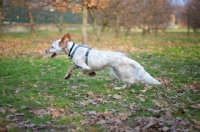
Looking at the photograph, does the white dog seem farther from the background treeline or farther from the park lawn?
the background treeline

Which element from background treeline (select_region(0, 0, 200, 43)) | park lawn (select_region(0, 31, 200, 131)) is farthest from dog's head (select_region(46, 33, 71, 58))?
background treeline (select_region(0, 0, 200, 43))

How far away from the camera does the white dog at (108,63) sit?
722 centimetres

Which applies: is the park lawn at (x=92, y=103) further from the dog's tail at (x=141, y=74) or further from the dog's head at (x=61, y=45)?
the dog's head at (x=61, y=45)

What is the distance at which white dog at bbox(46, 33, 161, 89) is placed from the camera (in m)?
7.22

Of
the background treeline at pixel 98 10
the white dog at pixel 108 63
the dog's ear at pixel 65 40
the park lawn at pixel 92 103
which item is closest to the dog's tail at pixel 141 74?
the white dog at pixel 108 63

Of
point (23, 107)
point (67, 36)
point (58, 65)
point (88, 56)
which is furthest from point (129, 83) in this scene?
point (58, 65)

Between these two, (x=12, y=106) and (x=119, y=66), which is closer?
(x=12, y=106)

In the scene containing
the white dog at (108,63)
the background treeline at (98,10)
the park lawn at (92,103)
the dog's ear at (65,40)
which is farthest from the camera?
the background treeline at (98,10)

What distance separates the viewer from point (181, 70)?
401 inches

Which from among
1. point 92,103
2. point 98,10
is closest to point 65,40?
point 92,103

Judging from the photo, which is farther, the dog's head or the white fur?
the dog's head

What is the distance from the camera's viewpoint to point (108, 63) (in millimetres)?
7270

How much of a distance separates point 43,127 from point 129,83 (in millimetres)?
3467

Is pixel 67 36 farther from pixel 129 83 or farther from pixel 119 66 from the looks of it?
pixel 129 83
